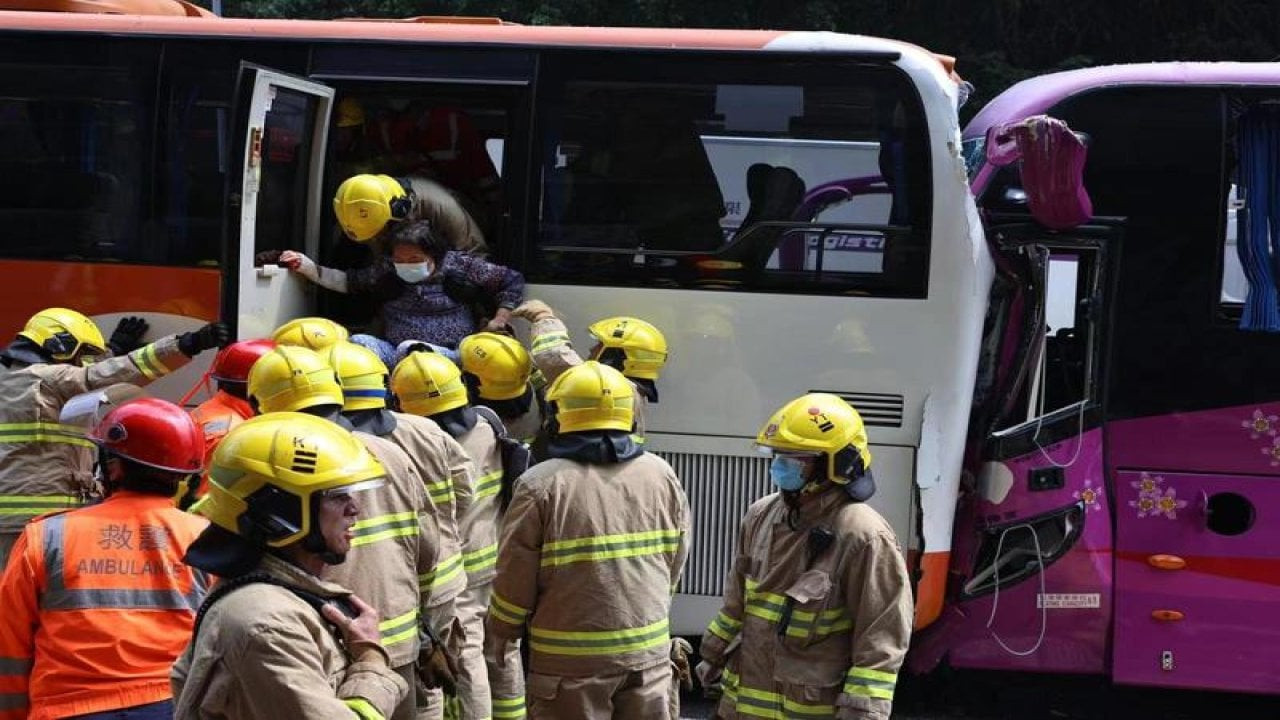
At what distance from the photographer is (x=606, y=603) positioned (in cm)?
568

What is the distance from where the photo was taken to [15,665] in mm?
4477

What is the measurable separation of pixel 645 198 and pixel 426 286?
113 cm

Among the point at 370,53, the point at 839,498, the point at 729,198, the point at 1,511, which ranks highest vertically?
the point at 370,53

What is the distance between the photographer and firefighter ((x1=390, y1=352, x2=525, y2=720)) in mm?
6473

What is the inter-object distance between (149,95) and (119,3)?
88 centimetres

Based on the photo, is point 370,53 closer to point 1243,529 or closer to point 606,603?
point 606,603

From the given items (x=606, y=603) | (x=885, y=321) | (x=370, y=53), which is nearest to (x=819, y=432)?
(x=606, y=603)

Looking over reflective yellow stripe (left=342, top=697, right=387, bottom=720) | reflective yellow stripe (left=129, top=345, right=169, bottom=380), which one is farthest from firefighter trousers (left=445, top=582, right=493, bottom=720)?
reflective yellow stripe (left=342, top=697, right=387, bottom=720)

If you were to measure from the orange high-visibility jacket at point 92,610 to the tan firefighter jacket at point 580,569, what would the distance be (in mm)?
1397

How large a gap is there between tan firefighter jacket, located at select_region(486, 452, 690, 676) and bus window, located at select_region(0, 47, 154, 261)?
3375 mm

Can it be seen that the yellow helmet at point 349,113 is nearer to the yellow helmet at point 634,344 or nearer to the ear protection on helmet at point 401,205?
the ear protection on helmet at point 401,205

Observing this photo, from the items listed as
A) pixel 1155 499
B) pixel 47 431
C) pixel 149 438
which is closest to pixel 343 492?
pixel 149 438

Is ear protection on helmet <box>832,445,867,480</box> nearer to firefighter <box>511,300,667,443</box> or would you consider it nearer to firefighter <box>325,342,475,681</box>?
firefighter <box>325,342,475,681</box>

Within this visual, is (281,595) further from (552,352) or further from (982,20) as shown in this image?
(982,20)
